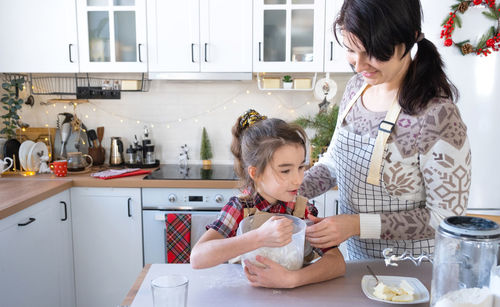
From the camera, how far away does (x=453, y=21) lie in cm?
225

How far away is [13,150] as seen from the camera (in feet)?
8.45

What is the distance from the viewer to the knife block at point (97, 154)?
272 cm

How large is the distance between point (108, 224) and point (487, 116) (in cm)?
231

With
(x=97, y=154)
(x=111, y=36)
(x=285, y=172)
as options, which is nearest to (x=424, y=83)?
(x=285, y=172)

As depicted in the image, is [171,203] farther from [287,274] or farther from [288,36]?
[287,274]

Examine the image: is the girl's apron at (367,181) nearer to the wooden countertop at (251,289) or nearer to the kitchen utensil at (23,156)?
the wooden countertop at (251,289)

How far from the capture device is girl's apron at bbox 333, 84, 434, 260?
111cm

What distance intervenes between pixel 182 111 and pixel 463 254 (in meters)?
2.31

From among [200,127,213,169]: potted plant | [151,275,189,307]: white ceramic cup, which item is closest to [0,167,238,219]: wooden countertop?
Answer: [200,127,213,169]: potted plant

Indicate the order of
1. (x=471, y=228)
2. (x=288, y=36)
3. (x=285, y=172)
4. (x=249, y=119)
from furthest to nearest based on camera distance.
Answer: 1. (x=288, y=36)
2. (x=249, y=119)
3. (x=285, y=172)
4. (x=471, y=228)

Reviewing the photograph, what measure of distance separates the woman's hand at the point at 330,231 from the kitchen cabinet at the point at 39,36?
6.81 feet

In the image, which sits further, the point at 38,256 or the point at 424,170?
the point at 38,256

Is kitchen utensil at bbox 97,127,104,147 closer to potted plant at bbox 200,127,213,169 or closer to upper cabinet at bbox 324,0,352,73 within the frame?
potted plant at bbox 200,127,213,169

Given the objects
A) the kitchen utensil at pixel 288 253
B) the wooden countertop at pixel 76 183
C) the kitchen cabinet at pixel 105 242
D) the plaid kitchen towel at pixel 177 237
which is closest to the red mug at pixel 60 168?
the wooden countertop at pixel 76 183
